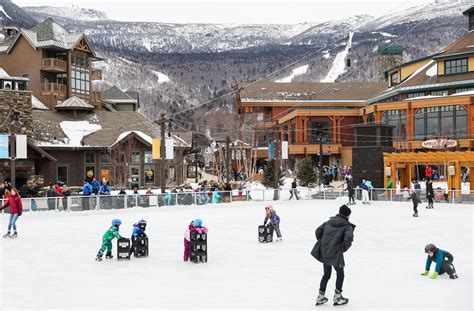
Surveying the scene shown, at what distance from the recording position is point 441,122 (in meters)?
52.2

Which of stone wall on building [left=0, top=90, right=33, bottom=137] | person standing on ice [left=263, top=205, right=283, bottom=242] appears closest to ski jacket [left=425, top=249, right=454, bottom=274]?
person standing on ice [left=263, top=205, right=283, bottom=242]

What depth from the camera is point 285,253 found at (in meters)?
16.1

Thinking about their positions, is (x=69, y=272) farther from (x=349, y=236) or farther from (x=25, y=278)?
(x=349, y=236)

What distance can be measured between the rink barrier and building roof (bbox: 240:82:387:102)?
40.5 meters

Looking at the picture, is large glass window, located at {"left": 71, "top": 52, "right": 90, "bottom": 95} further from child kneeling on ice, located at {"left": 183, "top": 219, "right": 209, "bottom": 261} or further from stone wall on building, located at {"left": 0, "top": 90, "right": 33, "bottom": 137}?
child kneeling on ice, located at {"left": 183, "top": 219, "right": 209, "bottom": 261}

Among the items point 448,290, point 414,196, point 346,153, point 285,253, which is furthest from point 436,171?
point 448,290

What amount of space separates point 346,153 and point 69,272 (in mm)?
60560

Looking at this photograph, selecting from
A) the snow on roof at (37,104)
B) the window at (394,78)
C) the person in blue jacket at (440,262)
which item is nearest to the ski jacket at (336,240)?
the person in blue jacket at (440,262)

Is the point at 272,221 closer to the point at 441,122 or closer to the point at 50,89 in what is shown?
the point at 441,122

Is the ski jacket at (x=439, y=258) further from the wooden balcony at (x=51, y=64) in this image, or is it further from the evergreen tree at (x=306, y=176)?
the wooden balcony at (x=51, y=64)

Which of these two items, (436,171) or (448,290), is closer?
(448,290)

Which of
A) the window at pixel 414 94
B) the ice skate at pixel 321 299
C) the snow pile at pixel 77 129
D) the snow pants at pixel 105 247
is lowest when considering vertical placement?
the ice skate at pixel 321 299

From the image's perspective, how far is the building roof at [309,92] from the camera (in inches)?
3161

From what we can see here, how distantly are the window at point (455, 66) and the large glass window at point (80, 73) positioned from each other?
33.4 metres
